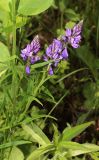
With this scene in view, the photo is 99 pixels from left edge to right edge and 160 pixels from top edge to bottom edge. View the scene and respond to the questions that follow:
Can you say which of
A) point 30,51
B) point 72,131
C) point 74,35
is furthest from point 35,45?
point 72,131

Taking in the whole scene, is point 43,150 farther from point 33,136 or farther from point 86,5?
point 86,5

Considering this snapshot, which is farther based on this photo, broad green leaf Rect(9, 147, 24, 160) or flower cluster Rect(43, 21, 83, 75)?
broad green leaf Rect(9, 147, 24, 160)

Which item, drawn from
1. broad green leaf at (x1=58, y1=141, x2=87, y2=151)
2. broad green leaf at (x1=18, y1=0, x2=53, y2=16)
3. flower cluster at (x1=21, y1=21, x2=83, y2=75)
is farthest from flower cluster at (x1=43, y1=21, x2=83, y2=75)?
broad green leaf at (x1=58, y1=141, x2=87, y2=151)

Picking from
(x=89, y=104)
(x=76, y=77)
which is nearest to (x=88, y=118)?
(x=89, y=104)

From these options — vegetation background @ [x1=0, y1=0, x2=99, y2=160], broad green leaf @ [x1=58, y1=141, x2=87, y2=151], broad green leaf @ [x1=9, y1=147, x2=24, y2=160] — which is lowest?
broad green leaf @ [x1=58, y1=141, x2=87, y2=151]

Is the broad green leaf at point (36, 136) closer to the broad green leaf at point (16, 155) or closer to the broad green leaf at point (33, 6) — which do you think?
the broad green leaf at point (16, 155)

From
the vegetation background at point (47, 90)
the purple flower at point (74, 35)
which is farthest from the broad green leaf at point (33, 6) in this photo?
the purple flower at point (74, 35)

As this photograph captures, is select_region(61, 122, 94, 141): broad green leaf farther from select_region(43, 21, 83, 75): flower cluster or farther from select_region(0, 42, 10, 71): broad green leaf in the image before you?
select_region(0, 42, 10, 71): broad green leaf

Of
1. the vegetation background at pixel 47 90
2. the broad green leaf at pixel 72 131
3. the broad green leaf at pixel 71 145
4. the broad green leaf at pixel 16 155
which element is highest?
the vegetation background at pixel 47 90

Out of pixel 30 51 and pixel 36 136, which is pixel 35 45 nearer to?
pixel 30 51
